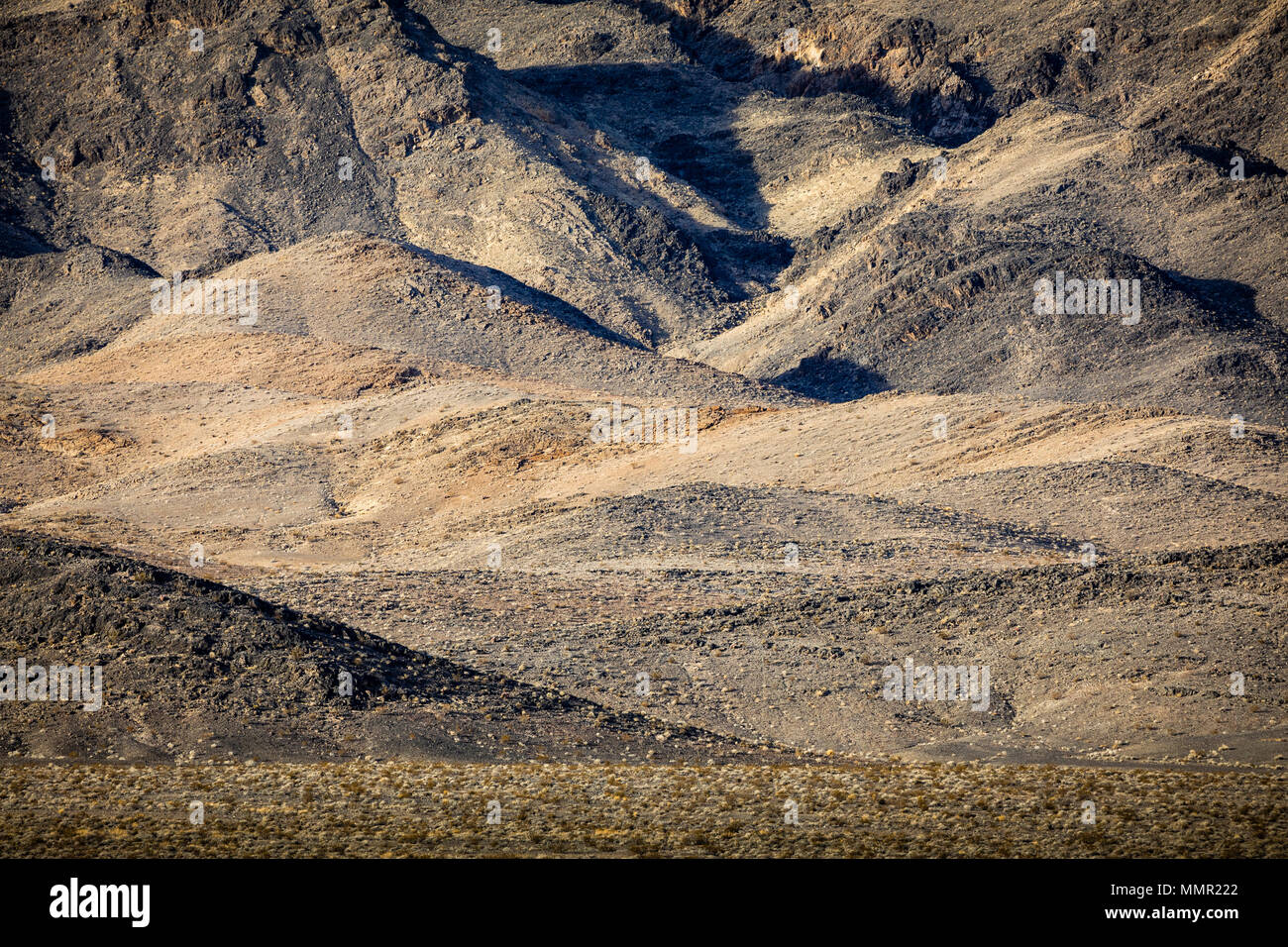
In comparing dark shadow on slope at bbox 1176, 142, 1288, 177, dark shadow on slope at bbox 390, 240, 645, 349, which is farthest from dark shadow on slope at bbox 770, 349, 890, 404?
dark shadow on slope at bbox 1176, 142, 1288, 177

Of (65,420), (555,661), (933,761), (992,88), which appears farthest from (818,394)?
(992,88)

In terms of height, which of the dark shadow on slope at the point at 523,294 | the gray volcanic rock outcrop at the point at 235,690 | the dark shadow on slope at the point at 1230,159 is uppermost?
the dark shadow on slope at the point at 1230,159

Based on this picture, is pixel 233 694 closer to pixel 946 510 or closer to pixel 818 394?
pixel 946 510

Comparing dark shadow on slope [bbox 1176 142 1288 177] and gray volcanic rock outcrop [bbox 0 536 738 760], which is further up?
dark shadow on slope [bbox 1176 142 1288 177]

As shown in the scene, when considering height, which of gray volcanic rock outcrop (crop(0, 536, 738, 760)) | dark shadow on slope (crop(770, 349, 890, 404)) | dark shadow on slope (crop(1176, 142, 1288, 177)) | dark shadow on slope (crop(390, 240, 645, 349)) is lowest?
gray volcanic rock outcrop (crop(0, 536, 738, 760))

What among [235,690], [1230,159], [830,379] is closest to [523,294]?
[830,379]

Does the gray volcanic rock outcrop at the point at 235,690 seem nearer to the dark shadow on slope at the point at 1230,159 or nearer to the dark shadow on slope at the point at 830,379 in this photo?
the dark shadow on slope at the point at 830,379

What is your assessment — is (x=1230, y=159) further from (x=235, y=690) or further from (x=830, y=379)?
(x=235, y=690)

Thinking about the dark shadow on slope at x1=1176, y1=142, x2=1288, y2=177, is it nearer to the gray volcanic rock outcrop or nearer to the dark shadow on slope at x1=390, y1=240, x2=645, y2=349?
the dark shadow on slope at x1=390, y1=240, x2=645, y2=349

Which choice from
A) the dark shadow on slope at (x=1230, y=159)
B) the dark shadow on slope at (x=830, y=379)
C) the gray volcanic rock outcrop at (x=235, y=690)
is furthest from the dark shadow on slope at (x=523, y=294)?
the gray volcanic rock outcrop at (x=235, y=690)

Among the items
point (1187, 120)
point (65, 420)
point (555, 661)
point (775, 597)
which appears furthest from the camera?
point (1187, 120)

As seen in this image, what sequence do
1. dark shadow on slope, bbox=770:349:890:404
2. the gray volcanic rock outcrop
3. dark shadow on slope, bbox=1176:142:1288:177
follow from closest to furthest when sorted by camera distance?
the gray volcanic rock outcrop → dark shadow on slope, bbox=770:349:890:404 → dark shadow on slope, bbox=1176:142:1288:177
